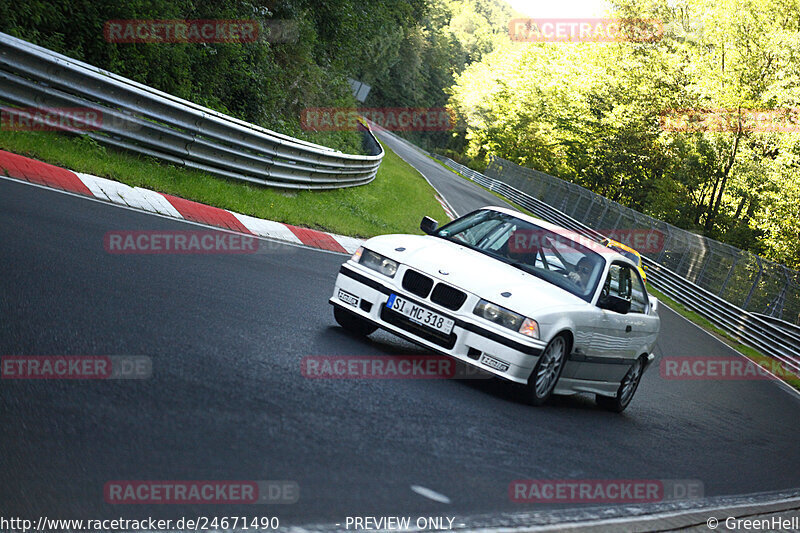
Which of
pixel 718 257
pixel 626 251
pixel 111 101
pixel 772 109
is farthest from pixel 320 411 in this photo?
pixel 772 109

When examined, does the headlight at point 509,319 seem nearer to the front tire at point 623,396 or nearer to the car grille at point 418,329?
the car grille at point 418,329

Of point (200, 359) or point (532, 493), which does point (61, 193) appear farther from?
point (532, 493)

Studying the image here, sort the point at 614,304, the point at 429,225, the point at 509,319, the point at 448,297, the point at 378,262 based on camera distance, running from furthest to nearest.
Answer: the point at 429,225 → the point at 614,304 → the point at 378,262 → the point at 448,297 → the point at 509,319

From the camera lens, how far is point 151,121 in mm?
13602

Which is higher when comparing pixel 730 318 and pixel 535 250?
pixel 535 250

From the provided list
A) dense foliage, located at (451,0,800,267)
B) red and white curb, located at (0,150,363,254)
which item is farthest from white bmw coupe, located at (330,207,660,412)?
dense foliage, located at (451,0,800,267)

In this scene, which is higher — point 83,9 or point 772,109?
point 772,109

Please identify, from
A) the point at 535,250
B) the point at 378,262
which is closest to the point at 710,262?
the point at 535,250

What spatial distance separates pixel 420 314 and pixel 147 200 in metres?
5.85

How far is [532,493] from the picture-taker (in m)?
5.23

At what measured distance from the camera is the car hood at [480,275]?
730cm

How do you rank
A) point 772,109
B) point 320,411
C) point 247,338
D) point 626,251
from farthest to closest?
point 772,109 → point 626,251 → point 247,338 → point 320,411

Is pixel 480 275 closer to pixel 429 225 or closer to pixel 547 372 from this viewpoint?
pixel 547 372

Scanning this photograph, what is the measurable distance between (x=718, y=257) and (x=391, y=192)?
11.4 m
